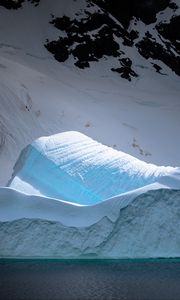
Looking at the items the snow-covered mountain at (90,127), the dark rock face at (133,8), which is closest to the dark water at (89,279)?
the snow-covered mountain at (90,127)

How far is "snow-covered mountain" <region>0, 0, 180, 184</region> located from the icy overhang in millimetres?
4778

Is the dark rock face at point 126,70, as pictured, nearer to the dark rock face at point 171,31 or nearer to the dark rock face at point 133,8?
the dark rock face at point 171,31

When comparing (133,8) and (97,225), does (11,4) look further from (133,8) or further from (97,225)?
(97,225)

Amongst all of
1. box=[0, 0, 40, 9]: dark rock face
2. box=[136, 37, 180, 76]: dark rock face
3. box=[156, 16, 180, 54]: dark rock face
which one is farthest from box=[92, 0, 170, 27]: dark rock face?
box=[0, 0, 40, 9]: dark rock face

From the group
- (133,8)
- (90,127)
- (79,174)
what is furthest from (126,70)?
(79,174)

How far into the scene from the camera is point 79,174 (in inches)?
388

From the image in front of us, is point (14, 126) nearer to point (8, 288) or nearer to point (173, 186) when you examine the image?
point (173, 186)

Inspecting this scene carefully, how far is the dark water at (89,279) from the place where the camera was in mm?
6176

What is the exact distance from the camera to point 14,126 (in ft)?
57.0

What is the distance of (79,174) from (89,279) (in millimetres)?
3098

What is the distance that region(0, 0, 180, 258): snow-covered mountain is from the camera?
8.27 metres

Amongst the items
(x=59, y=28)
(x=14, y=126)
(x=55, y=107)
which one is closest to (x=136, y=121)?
(x=55, y=107)

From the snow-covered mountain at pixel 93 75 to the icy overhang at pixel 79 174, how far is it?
4778 millimetres

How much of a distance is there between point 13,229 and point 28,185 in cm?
174
